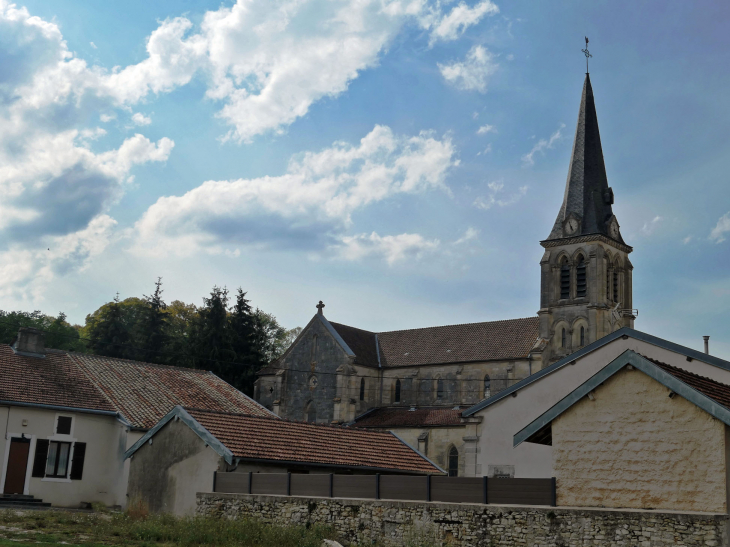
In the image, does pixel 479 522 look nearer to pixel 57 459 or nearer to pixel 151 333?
pixel 57 459

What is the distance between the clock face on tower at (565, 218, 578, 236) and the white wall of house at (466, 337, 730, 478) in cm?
2932

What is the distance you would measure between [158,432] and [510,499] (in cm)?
1325

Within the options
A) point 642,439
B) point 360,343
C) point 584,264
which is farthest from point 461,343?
point 642,439

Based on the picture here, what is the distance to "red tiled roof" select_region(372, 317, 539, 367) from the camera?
2109 inches

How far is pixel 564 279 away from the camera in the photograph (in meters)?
54.7

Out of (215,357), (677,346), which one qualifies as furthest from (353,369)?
(677,346)

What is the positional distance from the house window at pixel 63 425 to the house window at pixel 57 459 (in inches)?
18.2

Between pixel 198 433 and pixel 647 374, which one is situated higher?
pixel 647 374

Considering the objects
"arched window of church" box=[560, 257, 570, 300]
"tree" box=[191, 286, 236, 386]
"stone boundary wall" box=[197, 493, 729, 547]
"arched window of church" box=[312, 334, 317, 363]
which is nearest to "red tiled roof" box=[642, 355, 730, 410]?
"stone boundary wall" box=[197, 493, 729, 547]

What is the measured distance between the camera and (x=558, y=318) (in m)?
53.2

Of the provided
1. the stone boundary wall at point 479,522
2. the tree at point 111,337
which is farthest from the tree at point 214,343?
the stone boundary wall at point 479,522

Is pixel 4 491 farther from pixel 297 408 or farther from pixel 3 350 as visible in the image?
pixel 297 408

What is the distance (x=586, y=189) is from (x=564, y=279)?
23.0 ft

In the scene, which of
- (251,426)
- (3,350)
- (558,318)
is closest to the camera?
(251,426)
